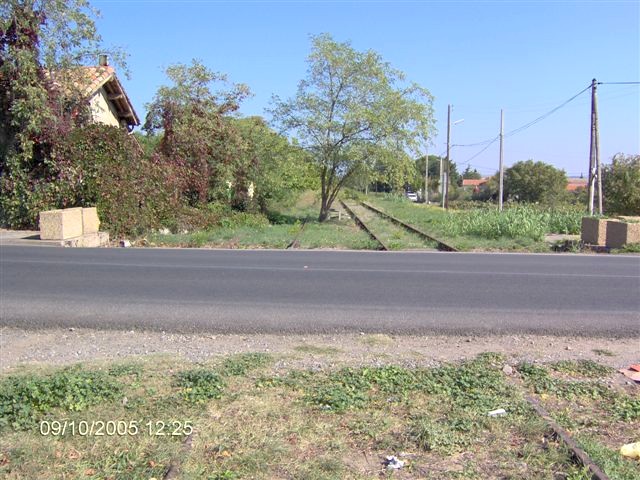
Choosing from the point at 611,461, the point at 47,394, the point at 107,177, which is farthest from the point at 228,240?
the point at 611,461

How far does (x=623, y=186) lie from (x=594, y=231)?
1000 inches

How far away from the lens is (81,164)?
20516mm

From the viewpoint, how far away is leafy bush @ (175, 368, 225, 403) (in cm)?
496

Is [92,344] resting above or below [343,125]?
below

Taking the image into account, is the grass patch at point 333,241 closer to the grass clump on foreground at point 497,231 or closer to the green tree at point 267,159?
the grass clump on foreground at point 497,231

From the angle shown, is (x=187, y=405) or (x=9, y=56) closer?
(x=187, y=405)

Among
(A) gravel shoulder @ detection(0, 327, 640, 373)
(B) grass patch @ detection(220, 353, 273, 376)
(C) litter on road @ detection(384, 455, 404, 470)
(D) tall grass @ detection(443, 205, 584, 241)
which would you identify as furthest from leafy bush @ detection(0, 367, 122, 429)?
(D) tall grass @ detection(443, 205, 584, 241)

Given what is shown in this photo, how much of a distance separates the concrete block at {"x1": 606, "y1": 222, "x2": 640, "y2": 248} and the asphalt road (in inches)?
180

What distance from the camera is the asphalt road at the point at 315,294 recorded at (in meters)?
7.69

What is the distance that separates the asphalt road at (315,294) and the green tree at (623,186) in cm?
2931

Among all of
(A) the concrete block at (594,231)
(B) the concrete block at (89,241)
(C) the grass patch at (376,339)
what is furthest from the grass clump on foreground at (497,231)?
(C) the grass patch at (376,339)

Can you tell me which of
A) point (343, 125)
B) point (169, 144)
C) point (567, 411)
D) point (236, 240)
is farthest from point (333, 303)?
point (343, 125)

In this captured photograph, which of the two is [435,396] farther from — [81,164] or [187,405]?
[81,164]

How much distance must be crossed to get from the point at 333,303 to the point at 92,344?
343 cm
